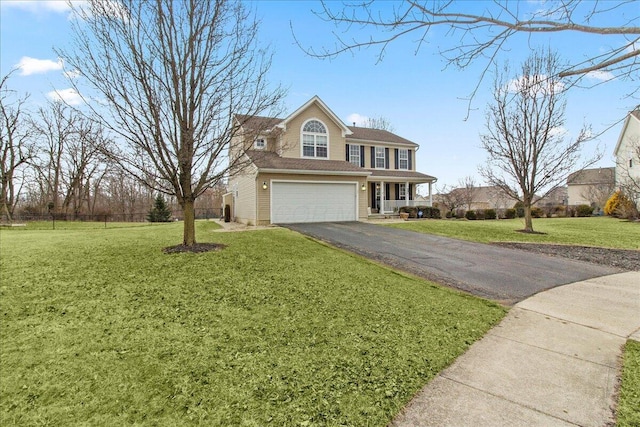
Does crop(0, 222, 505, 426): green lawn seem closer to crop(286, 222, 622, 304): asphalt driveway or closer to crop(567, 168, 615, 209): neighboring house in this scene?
crop(286, 222, 622, 304): asphalt driveway

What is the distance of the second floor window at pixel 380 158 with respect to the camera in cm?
2314

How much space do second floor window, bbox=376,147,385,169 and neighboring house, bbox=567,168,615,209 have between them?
22.3 m

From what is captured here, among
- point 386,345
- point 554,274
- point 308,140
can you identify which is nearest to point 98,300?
point 386,345

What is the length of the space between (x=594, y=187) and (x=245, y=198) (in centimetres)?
4335

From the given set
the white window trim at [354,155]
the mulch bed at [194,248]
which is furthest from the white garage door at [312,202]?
the mulch bed at [194,248]

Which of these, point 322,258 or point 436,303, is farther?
point 322,258

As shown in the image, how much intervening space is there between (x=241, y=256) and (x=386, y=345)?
4.68 meters

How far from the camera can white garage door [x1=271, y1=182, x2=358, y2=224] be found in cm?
1596

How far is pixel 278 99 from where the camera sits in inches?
343

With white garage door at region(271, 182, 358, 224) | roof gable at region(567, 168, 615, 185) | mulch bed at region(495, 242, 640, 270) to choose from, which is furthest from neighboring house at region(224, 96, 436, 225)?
roof gable at region(567, 168, 615, 185)

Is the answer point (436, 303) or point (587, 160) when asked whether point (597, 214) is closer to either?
point (587, 160)

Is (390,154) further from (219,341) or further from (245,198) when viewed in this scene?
(219,341)

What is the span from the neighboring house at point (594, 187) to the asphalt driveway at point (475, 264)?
30.4m

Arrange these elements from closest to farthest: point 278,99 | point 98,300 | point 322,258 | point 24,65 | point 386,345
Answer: point 386,345 → point 98,300 → point 322,258 → point 278,99 → point 24,65
